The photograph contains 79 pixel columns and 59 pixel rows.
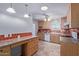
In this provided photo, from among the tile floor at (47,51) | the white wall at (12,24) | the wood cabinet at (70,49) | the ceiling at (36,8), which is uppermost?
the ceiling at (36,8)

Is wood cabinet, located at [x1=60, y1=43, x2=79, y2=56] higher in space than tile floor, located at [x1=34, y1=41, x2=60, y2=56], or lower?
higher

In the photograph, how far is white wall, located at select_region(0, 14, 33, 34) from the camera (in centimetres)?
395

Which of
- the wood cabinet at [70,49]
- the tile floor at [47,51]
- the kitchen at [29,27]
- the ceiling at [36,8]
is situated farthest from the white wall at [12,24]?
the wood cabinet at [70,49]

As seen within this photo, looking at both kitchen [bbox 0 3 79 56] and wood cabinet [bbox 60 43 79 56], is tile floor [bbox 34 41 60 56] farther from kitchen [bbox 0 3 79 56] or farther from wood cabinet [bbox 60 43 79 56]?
wood cabinet [bbox 60 43 79 56]

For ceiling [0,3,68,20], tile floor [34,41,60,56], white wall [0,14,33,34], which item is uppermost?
ceiling [0,3,68,20]

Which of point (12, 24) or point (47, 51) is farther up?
point (12, 24)

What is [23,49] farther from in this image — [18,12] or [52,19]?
[52,19]

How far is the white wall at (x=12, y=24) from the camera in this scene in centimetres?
395

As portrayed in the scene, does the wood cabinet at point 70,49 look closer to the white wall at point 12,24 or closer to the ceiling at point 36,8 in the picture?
the ceiling at point 36,8

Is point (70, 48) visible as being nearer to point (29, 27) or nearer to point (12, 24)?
point (12, 24)

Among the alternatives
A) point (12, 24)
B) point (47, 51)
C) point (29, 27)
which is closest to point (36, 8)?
point (29, 27)

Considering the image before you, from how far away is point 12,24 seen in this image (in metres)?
4.55

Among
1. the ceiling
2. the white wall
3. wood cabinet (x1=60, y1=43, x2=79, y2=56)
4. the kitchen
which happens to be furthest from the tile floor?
the ceiling

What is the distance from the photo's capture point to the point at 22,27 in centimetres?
540
